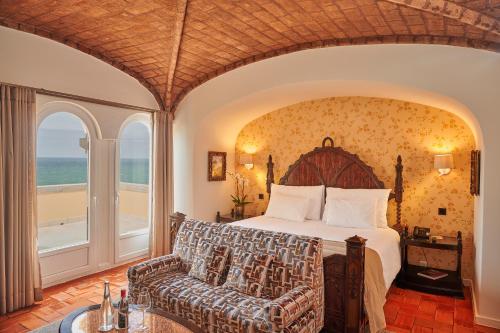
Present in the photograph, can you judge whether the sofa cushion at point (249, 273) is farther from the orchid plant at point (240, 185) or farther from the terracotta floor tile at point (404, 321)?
the orchid plant at point (240, 185)

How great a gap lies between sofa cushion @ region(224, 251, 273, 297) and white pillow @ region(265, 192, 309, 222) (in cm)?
190

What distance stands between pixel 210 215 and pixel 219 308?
3.09 m

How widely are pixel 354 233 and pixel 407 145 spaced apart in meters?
1.49

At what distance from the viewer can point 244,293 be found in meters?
2.68

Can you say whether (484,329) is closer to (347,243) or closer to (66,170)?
(347,243)

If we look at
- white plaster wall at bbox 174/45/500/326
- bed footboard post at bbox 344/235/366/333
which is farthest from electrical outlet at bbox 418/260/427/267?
bed footboard post at bbox 344/235/366/333

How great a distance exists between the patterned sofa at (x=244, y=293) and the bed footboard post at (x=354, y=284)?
214 millimetres

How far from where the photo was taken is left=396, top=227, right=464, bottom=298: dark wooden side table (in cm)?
388

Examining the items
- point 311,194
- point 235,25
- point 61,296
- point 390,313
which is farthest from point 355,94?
point 61,296

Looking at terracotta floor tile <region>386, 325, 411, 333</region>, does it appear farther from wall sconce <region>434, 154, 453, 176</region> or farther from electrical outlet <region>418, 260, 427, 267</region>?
wall sconce <region>434, 154, 453, 176</region>

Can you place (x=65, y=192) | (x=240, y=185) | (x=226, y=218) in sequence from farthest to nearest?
(x=240, y=185) < (x=226, y=218) < (x=65, y=192)

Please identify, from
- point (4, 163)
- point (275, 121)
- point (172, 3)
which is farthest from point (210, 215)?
point (172, 3)

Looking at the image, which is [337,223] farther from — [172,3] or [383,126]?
[172,3]

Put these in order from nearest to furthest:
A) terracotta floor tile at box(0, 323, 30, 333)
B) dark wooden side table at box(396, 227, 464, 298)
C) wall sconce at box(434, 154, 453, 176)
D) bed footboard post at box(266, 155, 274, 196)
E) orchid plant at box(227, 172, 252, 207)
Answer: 1. terracotta floor tile at box(0, 323, 30, 333)
2. dark wooden side table at box(396, 227, 464, 298)
3. wall sconce at box(434, 154, 453, 176)
4. bed footboard post at box(266, 155, 274, 196)
5. orchid plant at box(227, 172, 252, 207)
